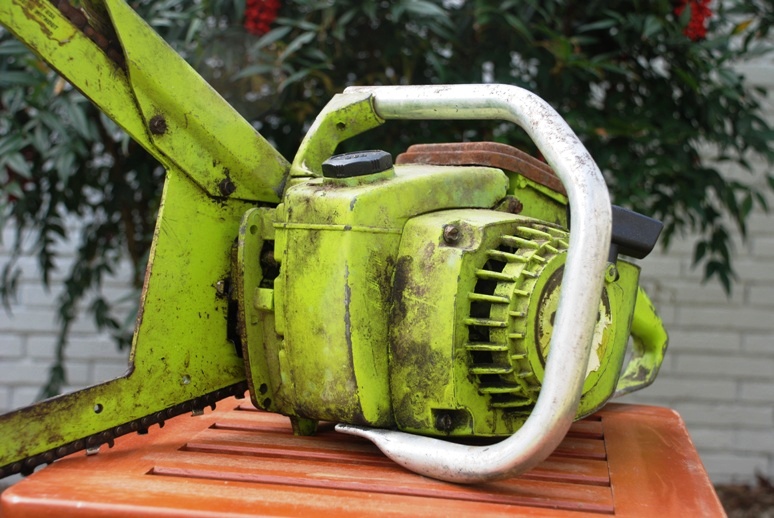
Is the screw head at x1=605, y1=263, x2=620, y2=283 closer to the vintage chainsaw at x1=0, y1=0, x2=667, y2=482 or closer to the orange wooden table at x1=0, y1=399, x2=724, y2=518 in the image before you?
the vintage chainsaw at x1=0, y1=0, x2=667, y2=482

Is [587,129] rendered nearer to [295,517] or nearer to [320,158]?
[320,158]

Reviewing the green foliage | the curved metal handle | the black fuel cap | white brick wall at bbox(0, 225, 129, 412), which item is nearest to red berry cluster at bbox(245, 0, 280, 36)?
the green foliage

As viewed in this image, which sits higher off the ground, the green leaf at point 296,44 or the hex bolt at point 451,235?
the green leaf at point 296,44

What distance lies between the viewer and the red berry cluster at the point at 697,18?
203cm

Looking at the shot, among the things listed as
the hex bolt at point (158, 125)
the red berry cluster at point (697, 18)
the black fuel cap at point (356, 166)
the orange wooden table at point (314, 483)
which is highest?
the red berry cluster at point (697, 18)

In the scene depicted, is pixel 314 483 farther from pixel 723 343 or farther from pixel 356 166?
pixel 723 343

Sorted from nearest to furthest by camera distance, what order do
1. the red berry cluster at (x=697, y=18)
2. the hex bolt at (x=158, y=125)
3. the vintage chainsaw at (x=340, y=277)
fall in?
the vintage chainsaw at (x=340, y=277), the hex bolt at (x=158, y=125), the red berry cluster at (x=697, y=18)

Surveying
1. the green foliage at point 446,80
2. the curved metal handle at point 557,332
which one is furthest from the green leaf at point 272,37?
the curved metal handle at point 557,332

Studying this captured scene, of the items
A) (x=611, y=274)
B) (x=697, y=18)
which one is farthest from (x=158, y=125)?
(x=697, y=18)

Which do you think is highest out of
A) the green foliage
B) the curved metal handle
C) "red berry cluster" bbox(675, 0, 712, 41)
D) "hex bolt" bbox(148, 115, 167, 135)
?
"red berry cluster" bbox(675, 0, 712, 41)

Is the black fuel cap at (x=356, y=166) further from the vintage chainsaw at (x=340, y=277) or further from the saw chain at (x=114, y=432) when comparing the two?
the saw chain at (x=114, y=432)

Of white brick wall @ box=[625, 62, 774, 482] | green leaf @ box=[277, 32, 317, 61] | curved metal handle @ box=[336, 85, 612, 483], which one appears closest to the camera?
curved metal handle @ box=[336, 85, 612, 483]

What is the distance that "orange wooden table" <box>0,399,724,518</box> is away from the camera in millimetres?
1082

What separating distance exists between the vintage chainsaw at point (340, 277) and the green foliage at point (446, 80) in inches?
24.1
